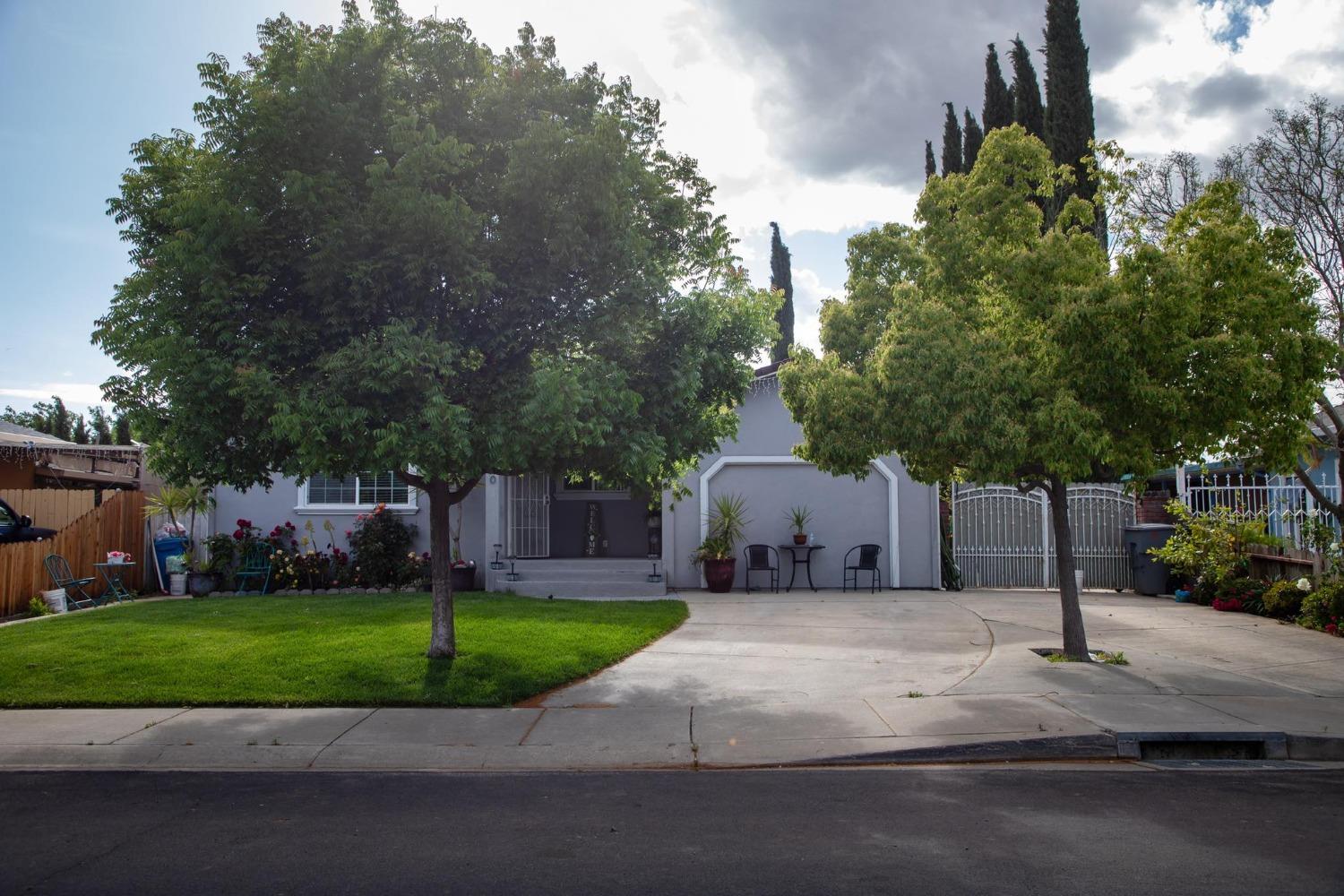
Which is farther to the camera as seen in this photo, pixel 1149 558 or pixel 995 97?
pixel 995 97

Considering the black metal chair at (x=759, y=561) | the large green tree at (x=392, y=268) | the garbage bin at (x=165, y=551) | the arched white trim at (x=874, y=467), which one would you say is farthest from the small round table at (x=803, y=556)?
the garbage bin at (x=165, y=551)

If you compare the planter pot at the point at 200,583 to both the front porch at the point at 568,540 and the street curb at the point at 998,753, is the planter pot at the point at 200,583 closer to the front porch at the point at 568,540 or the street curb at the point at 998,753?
the front porch at the point at 568,540

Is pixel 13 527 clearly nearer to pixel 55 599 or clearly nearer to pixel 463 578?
pixel 55 599

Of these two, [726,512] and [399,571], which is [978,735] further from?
[399,571]

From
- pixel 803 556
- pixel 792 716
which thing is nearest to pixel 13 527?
pixel 803 556

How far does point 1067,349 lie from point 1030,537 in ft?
30.6

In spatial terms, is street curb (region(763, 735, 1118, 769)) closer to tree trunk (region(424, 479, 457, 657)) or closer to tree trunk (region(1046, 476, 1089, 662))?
tree trunk (region(1046, 476, 1089, 662))

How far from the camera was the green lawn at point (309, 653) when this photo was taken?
8.01 meters

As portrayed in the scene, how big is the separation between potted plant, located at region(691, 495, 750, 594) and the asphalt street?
951 cm

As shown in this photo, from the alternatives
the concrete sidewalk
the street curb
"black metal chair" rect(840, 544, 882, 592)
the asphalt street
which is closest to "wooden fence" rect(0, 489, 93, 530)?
the concrete sidewalk

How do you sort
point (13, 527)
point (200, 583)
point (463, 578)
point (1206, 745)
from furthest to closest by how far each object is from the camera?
point (463, 578) → point (200, 583) → point (13, 527) → point (1206, 745)

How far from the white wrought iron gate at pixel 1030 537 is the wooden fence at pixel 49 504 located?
49.3ft

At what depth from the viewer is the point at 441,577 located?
356 inches

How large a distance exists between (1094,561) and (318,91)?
48.3ft
